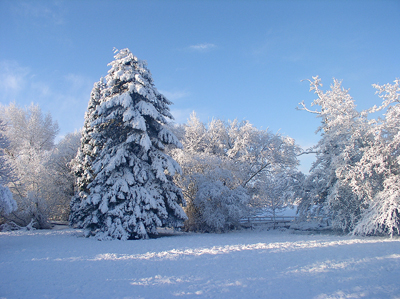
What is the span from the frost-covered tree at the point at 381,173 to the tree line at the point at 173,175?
0.06 metres

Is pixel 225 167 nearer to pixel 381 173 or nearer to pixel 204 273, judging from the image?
pixel 381 173

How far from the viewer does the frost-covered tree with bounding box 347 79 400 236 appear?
13.8m

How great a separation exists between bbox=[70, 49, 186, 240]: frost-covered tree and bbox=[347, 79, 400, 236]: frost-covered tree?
11.2 metres

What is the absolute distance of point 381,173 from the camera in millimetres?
15367

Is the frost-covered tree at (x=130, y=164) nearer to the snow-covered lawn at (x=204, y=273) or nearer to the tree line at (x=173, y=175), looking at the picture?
the tree line at (x=173, y=175)

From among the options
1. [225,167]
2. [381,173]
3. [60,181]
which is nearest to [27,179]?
[60,181]

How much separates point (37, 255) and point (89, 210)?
21.1 feet

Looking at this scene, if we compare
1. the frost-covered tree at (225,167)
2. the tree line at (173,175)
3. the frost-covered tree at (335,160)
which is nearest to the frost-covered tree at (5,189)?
the tree line at (173,175)

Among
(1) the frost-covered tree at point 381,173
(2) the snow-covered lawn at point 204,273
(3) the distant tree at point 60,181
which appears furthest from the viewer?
(3) the distant tree at point 60,181

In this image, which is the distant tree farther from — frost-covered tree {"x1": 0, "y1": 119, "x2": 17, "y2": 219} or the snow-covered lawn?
the snow-covered lawn

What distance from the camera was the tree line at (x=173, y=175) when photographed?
1457 centimetres

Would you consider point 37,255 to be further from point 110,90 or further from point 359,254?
point 359,254

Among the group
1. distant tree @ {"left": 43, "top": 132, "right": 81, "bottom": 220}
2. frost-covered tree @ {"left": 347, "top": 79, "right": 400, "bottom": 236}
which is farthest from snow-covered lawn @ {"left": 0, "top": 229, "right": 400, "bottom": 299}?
distant tree @ {"left": 43, "top": 132, "right": 81, "bottom": 220}

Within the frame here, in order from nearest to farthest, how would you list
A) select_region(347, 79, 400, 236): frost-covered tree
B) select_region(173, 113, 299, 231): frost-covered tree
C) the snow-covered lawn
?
the snow-covered lawn < select_region(347, 79, 400, 236): frost-covered tree < select_region(173, 113, 299, 231): frost-covered tree
